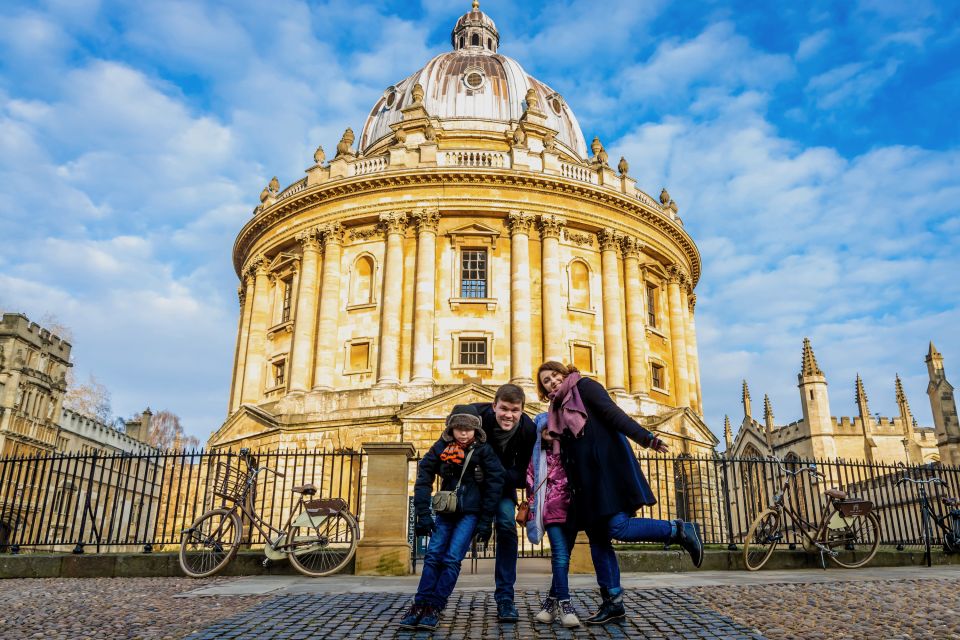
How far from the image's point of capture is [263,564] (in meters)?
10.7

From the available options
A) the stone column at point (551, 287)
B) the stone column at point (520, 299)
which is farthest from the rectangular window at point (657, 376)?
the stone column at point (520, 299)

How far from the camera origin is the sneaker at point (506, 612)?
18.5 ft

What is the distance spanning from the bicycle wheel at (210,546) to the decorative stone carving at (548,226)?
19853 millimetres

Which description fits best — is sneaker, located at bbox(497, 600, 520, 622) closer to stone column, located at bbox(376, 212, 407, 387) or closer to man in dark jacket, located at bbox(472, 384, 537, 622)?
man in dark jacket, located at bbox(472, 384, 537, 622)

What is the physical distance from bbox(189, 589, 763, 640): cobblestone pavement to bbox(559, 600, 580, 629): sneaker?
5 cm

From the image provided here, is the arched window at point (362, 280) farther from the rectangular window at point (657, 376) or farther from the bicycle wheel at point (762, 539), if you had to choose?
the bicycle wheel at point (762, 539)

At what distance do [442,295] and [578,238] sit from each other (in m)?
6.30

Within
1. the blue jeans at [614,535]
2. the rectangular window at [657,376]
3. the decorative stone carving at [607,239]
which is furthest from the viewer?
the rectangular window at [657,376]

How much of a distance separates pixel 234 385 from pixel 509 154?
52.0 feet

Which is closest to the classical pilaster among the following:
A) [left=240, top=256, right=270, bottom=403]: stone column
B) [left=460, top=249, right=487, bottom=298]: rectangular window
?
[left=460, top=249, right=487, bottom=298]: rectangular window

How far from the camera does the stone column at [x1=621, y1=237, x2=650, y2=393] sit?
2858 cm

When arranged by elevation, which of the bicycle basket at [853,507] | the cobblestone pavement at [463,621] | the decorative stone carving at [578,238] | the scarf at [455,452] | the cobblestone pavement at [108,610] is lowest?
the cobblestone pavement at [108,610]

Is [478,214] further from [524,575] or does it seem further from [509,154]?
[524,575]

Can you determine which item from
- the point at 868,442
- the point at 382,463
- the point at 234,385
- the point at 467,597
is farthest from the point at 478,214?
the point at 868,442
